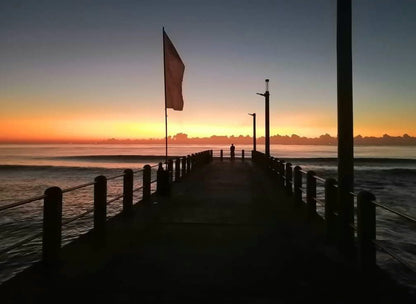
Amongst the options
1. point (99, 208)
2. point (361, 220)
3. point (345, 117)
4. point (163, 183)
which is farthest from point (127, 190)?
point (361, 220)

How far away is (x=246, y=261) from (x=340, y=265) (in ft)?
4.81

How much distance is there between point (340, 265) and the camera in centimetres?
579

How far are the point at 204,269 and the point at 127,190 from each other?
516cm

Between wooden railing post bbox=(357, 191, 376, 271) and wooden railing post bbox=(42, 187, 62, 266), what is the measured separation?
4595mm

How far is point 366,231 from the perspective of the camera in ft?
17.9

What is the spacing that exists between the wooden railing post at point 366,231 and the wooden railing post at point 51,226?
4.59 m

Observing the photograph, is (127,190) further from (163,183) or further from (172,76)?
(172,76)

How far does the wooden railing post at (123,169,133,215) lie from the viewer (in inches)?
395

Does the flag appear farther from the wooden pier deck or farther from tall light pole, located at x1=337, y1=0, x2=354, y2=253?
tall light pole, located at x1=337, y1=0, x2=354, y2=253

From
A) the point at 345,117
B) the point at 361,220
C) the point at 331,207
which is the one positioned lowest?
the point at 331,207

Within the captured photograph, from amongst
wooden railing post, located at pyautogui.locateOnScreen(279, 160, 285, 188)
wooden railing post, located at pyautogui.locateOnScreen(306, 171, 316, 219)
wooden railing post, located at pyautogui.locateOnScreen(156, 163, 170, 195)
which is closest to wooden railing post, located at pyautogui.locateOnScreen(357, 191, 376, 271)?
wooden railing post, located at pyautogui.locateOnScreen(306, 171, 316, 219)

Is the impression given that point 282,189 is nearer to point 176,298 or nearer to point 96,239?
point 96,239

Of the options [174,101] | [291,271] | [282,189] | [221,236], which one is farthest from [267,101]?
[291,271]

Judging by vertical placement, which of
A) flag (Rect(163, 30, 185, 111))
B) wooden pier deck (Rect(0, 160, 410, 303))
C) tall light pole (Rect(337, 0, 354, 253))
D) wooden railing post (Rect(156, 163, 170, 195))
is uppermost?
flag (Rect(163, 30, 185, 111))
